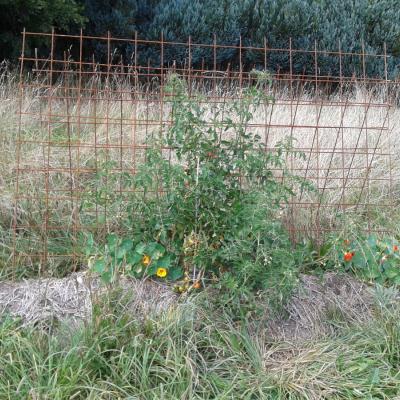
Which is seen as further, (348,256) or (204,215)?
(348,256)

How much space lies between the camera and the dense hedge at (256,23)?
8555 millimetres

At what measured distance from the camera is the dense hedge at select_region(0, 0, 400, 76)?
28.1 ft

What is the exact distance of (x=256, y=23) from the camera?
873cm

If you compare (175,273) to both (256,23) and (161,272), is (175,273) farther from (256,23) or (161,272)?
(256,23)

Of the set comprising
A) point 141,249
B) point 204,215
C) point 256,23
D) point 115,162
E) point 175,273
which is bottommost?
Result: point 175,273

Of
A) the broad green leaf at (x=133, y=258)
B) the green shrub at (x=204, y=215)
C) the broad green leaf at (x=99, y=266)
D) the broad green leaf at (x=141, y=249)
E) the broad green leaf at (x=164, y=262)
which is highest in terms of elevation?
the green shrub at (x=204, y=215)

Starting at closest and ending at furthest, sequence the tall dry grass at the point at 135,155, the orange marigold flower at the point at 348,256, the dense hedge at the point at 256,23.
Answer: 1. the orange marigold flower at the point at 348,256
2. the tall dry grass at the point at 135,155
3. the dense hedge at the point at 256,23

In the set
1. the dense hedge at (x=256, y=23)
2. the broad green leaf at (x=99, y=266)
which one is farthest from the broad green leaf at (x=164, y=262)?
the dense hedge at (x=256, y=23)

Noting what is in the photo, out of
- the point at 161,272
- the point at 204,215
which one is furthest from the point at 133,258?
the point at 204,215

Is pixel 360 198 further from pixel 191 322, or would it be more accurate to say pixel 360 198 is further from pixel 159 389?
pixel 159 389

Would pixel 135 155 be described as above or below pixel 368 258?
above

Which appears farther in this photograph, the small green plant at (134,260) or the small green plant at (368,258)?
the small green plant at (368,258)

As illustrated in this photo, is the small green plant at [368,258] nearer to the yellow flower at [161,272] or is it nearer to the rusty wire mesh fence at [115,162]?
the rusty wire mesh fence at [115,162]

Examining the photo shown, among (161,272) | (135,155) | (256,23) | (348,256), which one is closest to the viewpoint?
(161,272)
